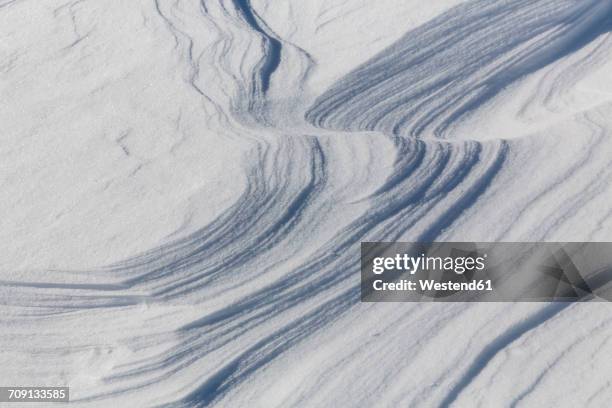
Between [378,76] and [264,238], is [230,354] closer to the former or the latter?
[264,238]

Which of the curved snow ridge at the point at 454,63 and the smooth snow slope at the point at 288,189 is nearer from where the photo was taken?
the smooth snow slope at the point at 288,189

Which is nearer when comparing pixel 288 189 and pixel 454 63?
pixel 288 189

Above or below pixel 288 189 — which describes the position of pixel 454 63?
above

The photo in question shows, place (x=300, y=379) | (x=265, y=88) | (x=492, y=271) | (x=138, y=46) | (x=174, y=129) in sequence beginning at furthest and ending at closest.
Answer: (x=138, y=46), (x=265, y=88), (x=174, y=129), (x=492, y=271), (x=300, y=379)

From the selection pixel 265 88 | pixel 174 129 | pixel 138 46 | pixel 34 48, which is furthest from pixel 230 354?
pixel 34 48

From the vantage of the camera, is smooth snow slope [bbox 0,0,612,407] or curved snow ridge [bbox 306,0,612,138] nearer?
smooth snow slope [bbox 0,0,612,407]
